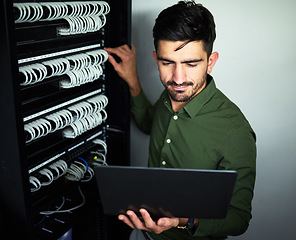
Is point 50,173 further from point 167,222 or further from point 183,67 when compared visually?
point 183,67

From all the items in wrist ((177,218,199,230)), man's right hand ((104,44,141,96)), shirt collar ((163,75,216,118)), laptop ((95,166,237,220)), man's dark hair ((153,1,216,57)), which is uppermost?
man's dark hair ((153,1,216,57))

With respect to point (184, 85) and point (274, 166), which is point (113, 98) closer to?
point (184, 85)

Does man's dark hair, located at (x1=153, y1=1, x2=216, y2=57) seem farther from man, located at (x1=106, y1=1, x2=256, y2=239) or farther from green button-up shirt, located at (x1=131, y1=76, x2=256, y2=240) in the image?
green button-up shirt, located at (x1=131, y1=76, x2=256, y2=240)

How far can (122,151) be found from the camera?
2162 millimetres

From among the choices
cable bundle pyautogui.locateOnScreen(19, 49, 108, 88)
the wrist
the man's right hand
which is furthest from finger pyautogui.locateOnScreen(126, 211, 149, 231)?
the man's right hand

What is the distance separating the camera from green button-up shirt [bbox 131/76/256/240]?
1535 millimetres

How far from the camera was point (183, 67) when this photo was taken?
5.19ft

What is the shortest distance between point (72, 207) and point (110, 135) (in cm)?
49

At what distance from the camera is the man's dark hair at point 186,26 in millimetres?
1538

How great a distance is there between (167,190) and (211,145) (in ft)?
1.41

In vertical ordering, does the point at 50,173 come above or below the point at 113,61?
below

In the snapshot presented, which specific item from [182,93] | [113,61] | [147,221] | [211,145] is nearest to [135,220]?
[147,221]

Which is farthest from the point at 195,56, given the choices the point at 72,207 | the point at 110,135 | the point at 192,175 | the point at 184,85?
the point at 72,207

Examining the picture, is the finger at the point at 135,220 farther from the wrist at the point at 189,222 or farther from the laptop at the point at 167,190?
the wrist at the point at 189,222
